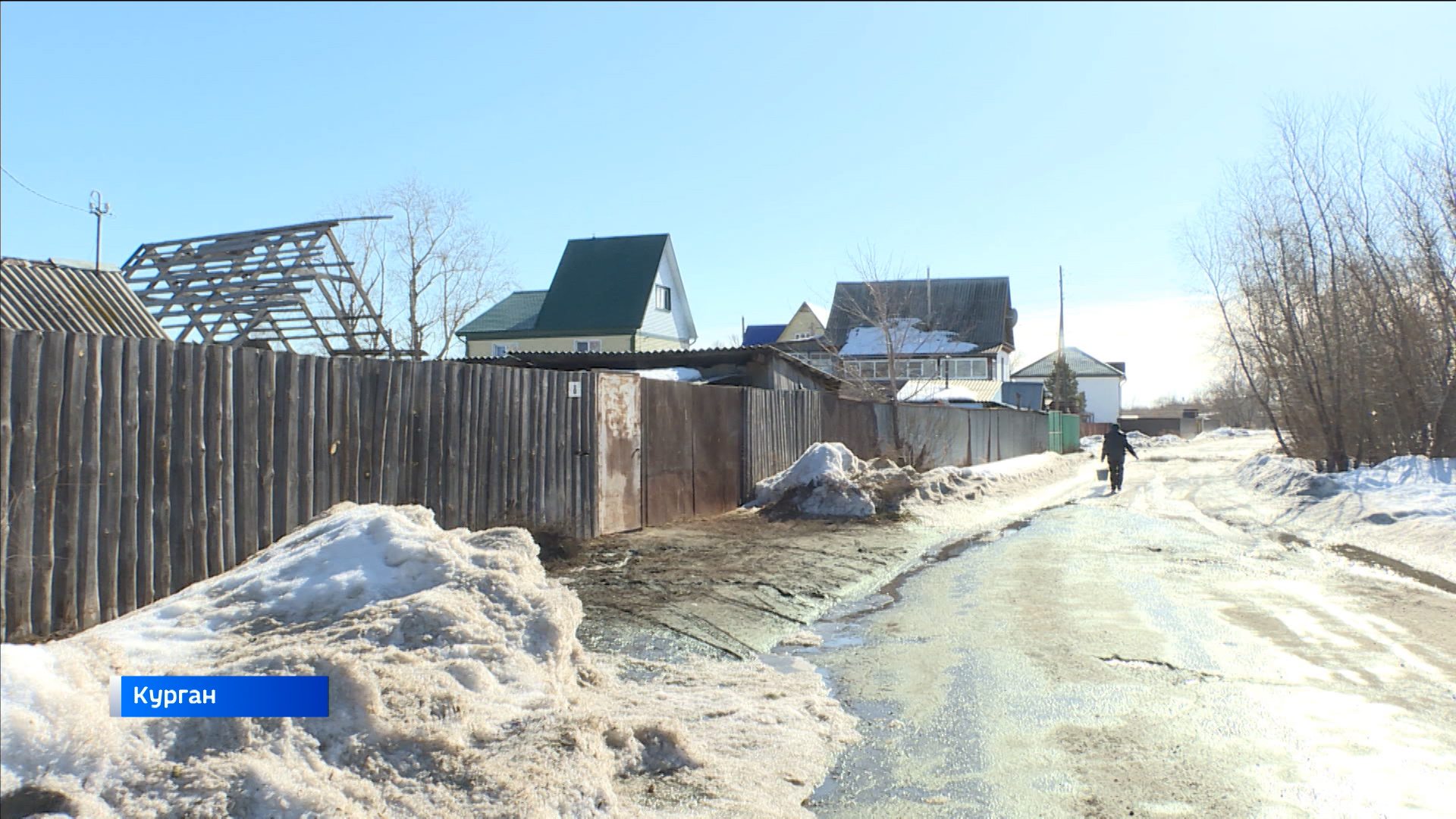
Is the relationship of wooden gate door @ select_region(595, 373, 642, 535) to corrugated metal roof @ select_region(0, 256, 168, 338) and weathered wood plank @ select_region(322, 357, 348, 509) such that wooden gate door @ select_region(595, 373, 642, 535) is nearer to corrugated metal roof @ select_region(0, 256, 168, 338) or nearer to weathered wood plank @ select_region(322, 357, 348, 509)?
weathered wood plank @ select_region(322, 357, 348, 509)

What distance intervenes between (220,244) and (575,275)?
21102 millimetres

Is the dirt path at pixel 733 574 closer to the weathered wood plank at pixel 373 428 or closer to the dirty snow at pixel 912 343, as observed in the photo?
the weathered wood plank at pixel 373 428

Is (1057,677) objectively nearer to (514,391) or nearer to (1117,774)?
(1117,774)

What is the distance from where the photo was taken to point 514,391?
388 inches

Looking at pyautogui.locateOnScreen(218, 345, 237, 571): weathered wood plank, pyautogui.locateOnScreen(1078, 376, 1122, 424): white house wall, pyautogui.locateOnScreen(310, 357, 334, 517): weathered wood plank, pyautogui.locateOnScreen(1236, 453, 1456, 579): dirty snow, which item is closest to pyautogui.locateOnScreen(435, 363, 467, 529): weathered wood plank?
pyautogui.locateOnScreen(310, 357, 334, 517): weathered wood plank

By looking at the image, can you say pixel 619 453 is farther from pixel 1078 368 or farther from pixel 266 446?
pixel 1078 368

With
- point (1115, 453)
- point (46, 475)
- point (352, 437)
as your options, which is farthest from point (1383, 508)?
point (46, 475)

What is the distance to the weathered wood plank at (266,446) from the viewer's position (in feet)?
22.2

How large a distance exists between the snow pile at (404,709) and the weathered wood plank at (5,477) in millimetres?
1089

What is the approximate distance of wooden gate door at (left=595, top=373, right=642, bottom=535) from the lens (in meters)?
11.2

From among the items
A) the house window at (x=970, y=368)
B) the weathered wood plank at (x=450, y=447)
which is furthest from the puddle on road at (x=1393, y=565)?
the house window at (x=970, y=368)

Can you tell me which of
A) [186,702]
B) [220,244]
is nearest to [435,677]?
[186,702]

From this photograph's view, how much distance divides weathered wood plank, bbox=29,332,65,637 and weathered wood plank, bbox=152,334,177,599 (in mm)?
614

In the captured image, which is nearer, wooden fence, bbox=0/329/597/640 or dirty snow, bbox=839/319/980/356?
wooden fence, bbox=0/329/597/640
